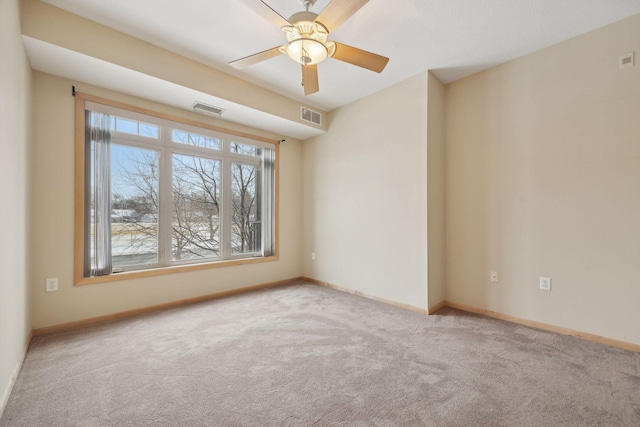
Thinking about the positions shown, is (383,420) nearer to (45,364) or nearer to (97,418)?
(97,418)

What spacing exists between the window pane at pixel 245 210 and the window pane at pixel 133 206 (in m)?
1.06

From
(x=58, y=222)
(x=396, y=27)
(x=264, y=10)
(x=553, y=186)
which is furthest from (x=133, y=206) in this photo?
(x=553, y=186)

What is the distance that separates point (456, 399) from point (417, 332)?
0.98m

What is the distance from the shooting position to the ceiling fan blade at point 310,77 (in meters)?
2.38

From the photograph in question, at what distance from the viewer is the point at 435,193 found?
3.28m

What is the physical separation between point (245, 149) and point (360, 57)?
2582 mm

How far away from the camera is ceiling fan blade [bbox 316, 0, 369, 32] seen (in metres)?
1.73

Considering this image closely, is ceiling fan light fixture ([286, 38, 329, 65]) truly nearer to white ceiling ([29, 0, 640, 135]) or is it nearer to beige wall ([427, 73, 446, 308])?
white ceiling ([29, 0, 640, 135])

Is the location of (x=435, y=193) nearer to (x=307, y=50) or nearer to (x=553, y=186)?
(x=553, y=186)

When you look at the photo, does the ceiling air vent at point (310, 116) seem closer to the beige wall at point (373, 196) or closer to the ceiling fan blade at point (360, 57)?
the beige wall at point (373, 196)

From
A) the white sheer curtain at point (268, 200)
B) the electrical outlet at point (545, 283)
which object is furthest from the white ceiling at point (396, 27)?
the electrical outlet at point (545, 283)

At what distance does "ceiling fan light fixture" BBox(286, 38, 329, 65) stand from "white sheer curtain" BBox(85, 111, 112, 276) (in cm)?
224

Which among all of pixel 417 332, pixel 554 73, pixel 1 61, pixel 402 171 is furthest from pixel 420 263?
pixel 1 61

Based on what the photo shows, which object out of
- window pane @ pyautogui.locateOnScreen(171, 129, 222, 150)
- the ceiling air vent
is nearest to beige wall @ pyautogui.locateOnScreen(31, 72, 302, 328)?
window pane @ pyautogui.locateOnScreen(171, 129, 222, 150)
